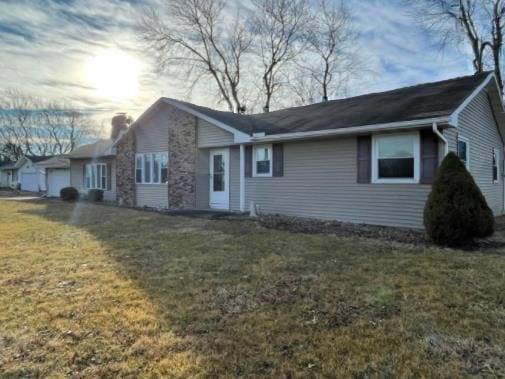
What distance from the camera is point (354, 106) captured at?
11.6 m

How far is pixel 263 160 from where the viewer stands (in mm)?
11891

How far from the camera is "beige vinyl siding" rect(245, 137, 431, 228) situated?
28.8 ft

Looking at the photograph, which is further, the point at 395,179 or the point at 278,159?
the point at 278,159

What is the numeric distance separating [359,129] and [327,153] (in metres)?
1.45

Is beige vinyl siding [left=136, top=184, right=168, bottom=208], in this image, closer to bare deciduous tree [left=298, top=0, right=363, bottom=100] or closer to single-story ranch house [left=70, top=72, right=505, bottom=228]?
single-story ranch house [left=70, top=72, right=505, bottom=228]

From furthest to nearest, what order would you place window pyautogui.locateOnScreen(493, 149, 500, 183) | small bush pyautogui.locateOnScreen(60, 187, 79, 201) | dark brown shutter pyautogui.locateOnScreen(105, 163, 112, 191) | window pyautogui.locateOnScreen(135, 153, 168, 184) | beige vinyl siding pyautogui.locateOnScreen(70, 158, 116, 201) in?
dark brown shutter pyautogui.locateOnScreen(105, 163, 112, 191)
beige vinyl siding pyautogui.locateOnScreen(70, 158, 116, 201)
small bush pyautogui.locateOnScreen(60, 187, 79, 201)
window pyautogui.locateOnScreen(135, 153, 168, 184)
window pyautogui.locateOnScreen(493, 149, 500, 183)

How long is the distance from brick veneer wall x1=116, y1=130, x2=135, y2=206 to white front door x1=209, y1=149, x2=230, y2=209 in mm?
4658

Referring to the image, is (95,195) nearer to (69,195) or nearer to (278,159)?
(69,195)

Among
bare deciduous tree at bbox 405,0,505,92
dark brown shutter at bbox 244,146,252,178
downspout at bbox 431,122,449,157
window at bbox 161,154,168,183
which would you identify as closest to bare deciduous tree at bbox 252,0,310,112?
bare deciduous tree at bbox 405,0,505,92

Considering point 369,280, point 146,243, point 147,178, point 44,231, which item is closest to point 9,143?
point 147,178

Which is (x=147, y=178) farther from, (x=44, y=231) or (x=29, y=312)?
(x=29, y=312)

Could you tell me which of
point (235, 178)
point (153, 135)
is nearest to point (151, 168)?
point (153, 135)

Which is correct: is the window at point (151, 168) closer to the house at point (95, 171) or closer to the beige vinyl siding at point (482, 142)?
the house at point (95, 171)

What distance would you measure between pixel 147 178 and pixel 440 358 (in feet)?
47.3
